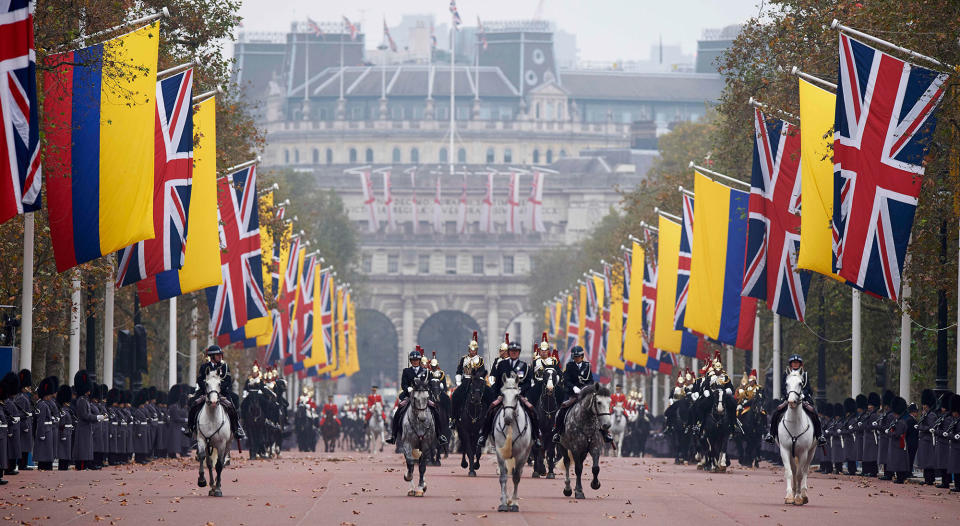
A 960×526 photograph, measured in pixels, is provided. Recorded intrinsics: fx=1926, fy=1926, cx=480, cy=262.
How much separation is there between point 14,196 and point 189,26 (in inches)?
1013

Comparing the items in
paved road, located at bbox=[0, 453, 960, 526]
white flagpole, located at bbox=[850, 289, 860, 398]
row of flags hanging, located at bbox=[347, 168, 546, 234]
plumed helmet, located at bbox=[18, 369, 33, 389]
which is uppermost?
row of flags hanging, located at bbox=[347, 168, 546, 234]

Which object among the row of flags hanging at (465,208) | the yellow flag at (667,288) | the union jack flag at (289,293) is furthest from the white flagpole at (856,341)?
the row of flags hanging at (465,208)

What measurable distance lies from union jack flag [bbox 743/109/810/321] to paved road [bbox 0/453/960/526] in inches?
224

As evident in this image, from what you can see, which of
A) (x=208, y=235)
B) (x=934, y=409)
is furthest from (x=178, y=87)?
(x=934, y=409)

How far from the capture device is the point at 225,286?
5069cm

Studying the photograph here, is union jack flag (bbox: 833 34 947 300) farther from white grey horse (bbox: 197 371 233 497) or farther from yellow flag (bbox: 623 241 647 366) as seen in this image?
yellow flag (bbox: 623 241 647 366)

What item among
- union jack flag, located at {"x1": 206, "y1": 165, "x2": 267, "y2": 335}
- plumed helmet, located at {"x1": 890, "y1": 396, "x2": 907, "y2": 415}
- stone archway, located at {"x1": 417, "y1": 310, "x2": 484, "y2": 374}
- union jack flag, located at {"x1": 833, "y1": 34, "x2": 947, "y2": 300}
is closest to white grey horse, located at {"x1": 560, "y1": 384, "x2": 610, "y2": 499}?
union jack flag, located at {"x1": 833, "y1": 34, "x2": 947, "y2": 300}

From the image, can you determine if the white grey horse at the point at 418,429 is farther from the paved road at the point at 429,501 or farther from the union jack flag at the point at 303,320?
the union jack flag at the point at 303,320

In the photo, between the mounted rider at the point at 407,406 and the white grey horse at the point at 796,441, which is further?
the mounted rider at the point at 407,406

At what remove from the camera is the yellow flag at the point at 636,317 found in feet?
225

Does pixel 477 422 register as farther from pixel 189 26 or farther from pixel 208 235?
pixel 189 26

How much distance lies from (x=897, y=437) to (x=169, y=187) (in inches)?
634

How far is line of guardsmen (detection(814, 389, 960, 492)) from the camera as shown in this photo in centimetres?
3700

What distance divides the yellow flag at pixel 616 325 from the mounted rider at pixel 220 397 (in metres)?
47.6
